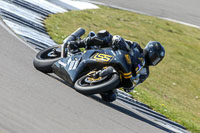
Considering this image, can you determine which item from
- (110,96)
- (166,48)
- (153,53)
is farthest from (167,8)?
(110,96)

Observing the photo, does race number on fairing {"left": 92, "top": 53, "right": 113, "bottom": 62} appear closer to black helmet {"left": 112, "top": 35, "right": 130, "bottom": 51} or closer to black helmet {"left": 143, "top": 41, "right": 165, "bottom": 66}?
black helmet {"left": 112, "top": 35, "right": 130, "bottom": 51}

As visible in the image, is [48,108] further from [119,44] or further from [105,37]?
[105,37]

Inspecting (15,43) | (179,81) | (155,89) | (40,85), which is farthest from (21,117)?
(179,81)

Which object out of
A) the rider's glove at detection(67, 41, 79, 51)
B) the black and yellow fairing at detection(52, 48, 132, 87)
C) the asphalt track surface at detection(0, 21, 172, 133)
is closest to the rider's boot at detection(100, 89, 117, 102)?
the asphalt track surface at detection(0, 21, 172, 133)

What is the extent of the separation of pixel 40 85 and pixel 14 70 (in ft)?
2.34

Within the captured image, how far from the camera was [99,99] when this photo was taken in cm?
726

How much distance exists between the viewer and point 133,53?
707 centimetres

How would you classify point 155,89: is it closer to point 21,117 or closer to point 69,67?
point 69,67

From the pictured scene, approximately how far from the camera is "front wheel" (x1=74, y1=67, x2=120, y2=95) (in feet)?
21.1

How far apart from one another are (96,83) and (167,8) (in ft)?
46.9

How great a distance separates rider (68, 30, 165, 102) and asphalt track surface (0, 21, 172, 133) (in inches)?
19.1

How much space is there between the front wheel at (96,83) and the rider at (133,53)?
0.37 meters

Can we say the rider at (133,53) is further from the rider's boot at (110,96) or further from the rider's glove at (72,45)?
the rider's glove at (72,45)

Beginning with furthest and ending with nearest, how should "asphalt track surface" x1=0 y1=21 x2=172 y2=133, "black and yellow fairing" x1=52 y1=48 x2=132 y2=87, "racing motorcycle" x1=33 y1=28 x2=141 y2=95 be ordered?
"black and yellow fairing" x1=52 y1=48 x2=132 y2=87
"racing motorcycle" x1=33 y1=28 x2=141 y2=95
"asphalt track surface" x1=0 y1=21 x2=172 y2=133
